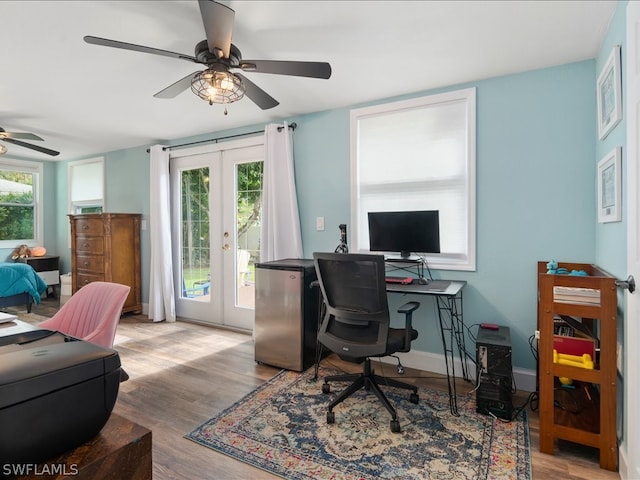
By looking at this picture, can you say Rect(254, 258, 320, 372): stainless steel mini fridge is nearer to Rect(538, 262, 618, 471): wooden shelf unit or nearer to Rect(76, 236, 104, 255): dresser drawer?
Rect(538, 262, 618, 471): wooden shelf unit

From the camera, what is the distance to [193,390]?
2607 millimetres

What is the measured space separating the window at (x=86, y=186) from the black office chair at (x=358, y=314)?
478 centimetres

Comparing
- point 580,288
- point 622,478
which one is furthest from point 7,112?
point 622,478

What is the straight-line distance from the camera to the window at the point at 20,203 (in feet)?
17.9

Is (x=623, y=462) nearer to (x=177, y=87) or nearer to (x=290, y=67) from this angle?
(x=290, y=67)

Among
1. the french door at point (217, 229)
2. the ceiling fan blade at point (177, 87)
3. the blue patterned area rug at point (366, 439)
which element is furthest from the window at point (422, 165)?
the ceiling fan blade at point (177, 87)

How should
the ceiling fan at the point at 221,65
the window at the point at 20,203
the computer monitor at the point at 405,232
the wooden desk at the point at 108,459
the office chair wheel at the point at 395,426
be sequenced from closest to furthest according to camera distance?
the wooden desk at the point at 108,459
the ceiling fan at the point at 221,65
the office chair wheel at the point at 395,426
the computer monitor at the point at 405,232
the window at the point at 20,203

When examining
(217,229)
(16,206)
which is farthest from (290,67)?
(16,206)

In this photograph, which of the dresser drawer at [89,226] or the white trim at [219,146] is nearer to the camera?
the white trim at [219,146]

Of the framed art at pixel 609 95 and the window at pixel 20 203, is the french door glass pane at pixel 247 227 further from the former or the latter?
the window at pixel 20 203

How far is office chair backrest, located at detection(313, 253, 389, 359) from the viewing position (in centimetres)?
211

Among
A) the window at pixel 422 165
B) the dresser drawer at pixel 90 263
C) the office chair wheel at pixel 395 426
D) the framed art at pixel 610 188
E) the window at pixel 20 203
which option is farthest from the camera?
the window at pixel 20 203

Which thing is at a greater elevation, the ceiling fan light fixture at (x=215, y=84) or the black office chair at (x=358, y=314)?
the ceiling fan light fixture at (x=215, y=84)

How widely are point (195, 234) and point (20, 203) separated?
348 centimetres
